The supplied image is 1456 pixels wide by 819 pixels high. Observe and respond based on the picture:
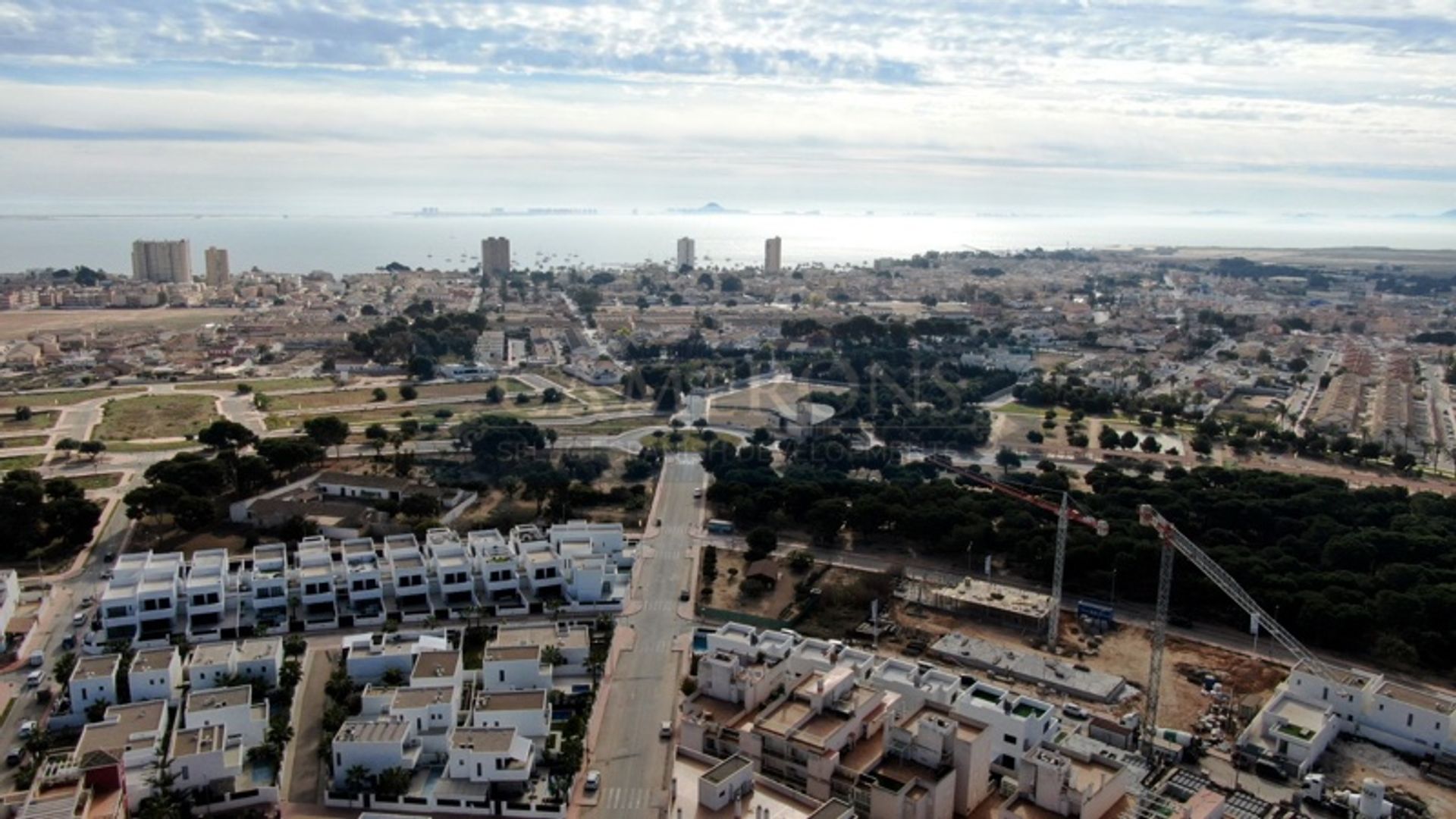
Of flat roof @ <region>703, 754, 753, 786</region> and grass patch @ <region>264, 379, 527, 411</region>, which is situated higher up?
grass patch @ <region>264, 379, 527, 411</region>

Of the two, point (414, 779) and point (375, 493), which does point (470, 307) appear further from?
point (414, 779)

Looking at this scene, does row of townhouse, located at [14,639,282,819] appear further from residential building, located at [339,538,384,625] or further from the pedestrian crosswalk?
the pedestrian crosswalk

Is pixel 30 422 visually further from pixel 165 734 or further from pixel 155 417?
pixel 165 734

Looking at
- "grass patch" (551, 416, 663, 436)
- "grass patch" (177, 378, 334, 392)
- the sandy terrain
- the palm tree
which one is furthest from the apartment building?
the sandy terrain

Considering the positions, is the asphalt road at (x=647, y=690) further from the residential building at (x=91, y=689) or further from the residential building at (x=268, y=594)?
the residential building at (x=91, y=689)

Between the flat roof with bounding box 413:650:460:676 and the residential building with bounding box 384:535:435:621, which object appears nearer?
the flat roof with bounding box 413:650:460:676

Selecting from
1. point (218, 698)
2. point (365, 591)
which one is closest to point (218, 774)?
point (218, 698)
